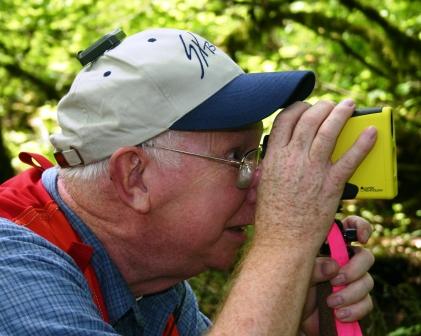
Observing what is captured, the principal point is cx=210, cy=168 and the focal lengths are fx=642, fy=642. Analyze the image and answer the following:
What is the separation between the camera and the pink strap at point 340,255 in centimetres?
190

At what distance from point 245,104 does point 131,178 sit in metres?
0.41

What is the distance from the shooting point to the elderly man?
1.71m

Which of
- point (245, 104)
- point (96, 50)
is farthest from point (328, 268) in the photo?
point (96, 50)

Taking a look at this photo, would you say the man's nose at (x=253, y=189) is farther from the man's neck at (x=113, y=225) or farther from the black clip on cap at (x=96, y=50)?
the black clip on cap at (x=96, y=50)

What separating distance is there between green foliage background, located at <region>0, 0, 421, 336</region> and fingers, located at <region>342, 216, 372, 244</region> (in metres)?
1.81

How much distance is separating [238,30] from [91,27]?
82.4 inches

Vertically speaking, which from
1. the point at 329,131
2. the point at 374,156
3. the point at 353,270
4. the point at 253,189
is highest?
the point at 329,131

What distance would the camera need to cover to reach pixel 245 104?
191 cm

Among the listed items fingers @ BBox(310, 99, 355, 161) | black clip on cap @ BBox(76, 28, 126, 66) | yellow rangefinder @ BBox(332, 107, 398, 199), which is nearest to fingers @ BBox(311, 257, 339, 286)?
yellow rangefinder @ BBox(332, 107, 398, 199)

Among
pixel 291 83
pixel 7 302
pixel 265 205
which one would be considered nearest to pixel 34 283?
pixel 7 302

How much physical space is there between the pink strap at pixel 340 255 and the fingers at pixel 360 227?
0.25ft

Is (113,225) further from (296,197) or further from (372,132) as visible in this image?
(372,132)

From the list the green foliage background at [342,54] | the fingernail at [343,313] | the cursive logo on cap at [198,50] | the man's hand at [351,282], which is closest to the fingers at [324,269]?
the man's hand at [351,282]

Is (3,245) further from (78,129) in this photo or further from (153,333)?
(153,333)
